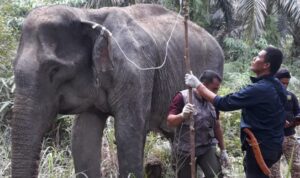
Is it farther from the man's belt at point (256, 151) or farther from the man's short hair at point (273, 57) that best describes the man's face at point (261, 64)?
the man's belt at point (256, 151)

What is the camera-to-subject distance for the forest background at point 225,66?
7.78 m

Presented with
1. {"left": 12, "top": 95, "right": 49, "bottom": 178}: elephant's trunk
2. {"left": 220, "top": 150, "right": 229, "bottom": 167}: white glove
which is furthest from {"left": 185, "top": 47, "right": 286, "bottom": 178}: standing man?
{"left": 12, "top": 95, "right": 49, "bottom": 178}: elephant's trunk

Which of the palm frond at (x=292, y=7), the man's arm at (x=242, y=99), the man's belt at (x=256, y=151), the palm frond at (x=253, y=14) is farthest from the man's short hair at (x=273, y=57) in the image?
the palm frond at (x=292, y=7)

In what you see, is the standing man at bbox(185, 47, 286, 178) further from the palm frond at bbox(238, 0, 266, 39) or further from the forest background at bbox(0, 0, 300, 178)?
the palm frond at bbox(238, 0, 266, 39)

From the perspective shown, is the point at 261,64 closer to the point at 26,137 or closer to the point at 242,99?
the point at 242,99

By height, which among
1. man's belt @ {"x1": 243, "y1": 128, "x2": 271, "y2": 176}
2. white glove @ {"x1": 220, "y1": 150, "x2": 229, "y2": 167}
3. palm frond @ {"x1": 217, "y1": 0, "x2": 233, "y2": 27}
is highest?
palm frond @ {"x1": 217, "y1": 0, "x2": 233, "y2": 27}

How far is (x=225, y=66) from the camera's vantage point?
18.2 meters

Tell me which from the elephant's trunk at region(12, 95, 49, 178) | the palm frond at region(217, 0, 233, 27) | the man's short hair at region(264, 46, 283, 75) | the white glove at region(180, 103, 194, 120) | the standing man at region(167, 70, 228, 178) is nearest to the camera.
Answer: the elephant's trunk at region(12, 95, 49, 178)

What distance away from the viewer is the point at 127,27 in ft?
20.8

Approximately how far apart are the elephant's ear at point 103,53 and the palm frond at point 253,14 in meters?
9.68

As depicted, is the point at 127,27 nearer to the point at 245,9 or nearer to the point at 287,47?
the point at 245,9

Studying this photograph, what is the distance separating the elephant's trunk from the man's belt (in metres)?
1.81

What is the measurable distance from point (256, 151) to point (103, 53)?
1.68 m

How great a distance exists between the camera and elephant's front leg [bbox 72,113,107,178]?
6.68 m
